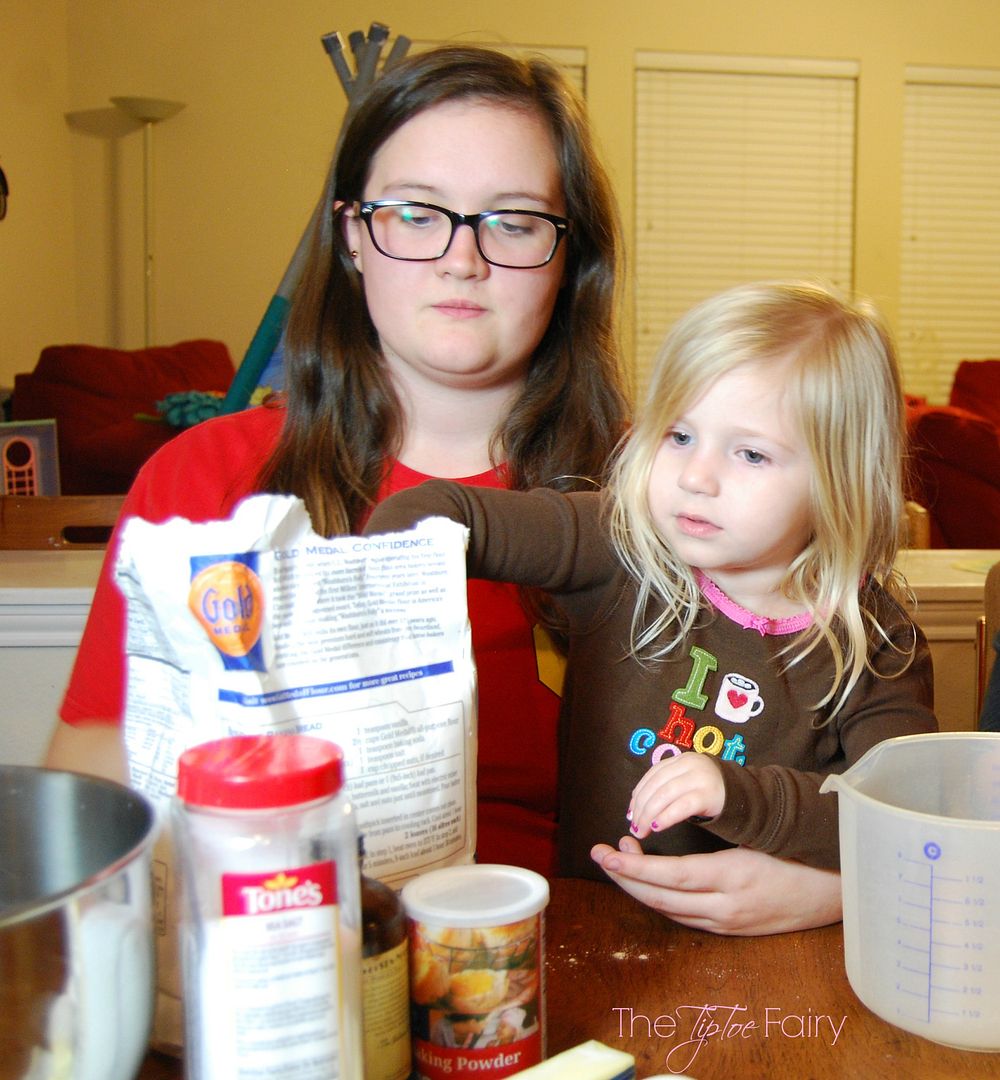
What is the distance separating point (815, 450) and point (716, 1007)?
0.45 metres

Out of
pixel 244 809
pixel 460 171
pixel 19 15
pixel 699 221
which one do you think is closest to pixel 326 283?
pixel 460 171

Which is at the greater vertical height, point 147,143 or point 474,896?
point 147,143

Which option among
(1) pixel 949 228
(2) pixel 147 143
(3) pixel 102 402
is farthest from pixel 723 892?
(1) pixel 949 228

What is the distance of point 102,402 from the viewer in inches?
170

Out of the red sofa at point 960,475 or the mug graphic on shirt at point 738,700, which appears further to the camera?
the red sofa at point 960,475

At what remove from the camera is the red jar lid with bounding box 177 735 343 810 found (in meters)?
0.43

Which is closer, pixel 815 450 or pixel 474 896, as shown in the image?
pixel 474 896

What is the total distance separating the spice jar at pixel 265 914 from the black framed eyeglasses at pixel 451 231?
0.69m

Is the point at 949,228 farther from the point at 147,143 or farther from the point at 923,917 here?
the point at 923,917

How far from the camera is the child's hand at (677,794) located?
722mm

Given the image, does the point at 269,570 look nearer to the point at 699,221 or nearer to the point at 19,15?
the point at 19,15

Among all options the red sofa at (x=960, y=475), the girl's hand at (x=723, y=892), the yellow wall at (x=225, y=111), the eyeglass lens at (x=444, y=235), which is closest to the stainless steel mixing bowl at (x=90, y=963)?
the girl's hand at (x=723, y=892)

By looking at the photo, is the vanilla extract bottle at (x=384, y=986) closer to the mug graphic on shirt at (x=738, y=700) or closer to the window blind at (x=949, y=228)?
the mug graphic on shirt at (x=738, y=700)

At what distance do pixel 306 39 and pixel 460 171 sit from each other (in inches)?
187
